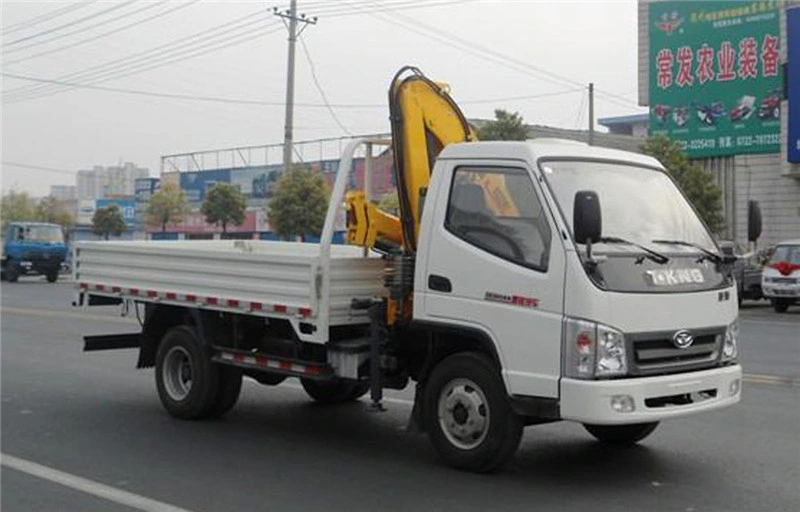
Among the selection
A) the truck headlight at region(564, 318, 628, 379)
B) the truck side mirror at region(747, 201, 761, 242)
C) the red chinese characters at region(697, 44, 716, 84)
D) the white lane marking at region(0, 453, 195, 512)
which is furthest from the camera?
the red chinese characters at region(697, 44, 716, 84)

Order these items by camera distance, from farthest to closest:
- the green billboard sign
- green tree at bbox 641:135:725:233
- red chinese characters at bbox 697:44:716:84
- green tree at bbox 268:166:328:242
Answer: green tree at bbox 268:166:328:242
red chinese characters at bbox 697:44:716:84
the green billboard sign
green tree at bbox 641:135:725:233

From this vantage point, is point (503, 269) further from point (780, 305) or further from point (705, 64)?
point (705, 64)

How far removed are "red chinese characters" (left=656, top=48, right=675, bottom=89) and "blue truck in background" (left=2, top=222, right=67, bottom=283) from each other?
77.1 feet

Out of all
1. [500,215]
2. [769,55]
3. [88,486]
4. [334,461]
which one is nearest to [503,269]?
[500,215]

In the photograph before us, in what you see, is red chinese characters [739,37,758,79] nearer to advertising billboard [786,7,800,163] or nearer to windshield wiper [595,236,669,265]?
advertising billboard [786,7,800,163]

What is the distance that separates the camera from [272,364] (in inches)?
313

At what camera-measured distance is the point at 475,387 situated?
6.60m

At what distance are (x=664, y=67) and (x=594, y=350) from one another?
3011cm

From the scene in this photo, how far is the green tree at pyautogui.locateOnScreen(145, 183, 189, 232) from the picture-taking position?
59.8 meters

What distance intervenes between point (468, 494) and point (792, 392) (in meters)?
5.65

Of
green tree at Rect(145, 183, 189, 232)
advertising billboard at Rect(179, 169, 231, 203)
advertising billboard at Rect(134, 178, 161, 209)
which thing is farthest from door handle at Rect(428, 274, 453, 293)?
advertising billboard at Rect(134, 178, 161, 209)

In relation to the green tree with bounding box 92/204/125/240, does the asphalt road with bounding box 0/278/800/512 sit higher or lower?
lower

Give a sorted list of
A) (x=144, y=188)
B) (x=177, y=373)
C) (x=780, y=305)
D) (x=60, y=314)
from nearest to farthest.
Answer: (x=177, y=373)
(x=60, y=314)
(x=780, y=305)
(x=144, y=188)

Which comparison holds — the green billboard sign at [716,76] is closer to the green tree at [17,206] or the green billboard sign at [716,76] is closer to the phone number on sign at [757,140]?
the phone number on sign at [757,140]
